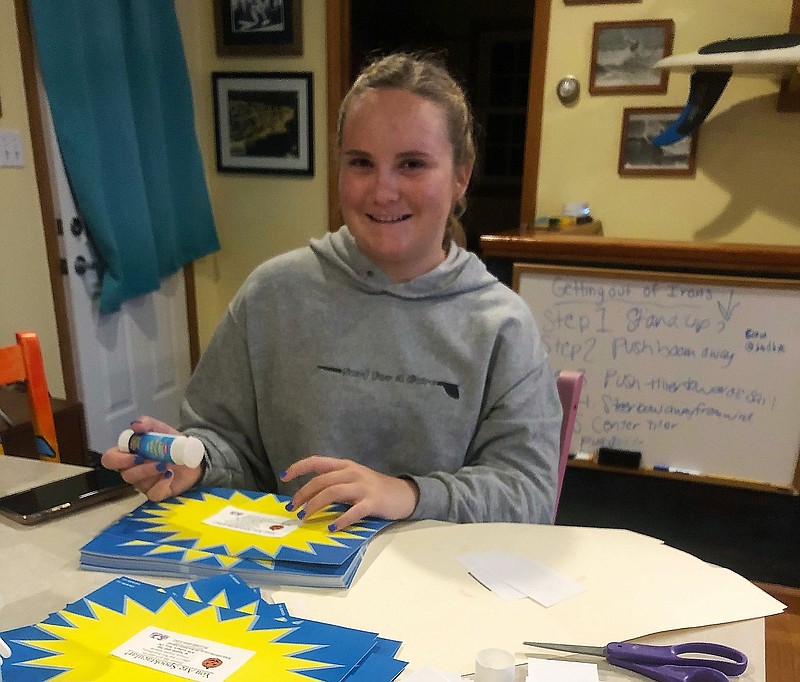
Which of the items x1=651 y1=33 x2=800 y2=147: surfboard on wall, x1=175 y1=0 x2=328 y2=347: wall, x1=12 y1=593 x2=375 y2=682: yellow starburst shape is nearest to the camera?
x1=12 y1=593 x2=375 y2=682: yellow starburst shape

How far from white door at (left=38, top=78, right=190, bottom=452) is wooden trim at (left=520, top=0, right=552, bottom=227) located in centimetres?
157

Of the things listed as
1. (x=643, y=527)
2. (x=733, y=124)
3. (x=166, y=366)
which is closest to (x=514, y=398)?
(x=643, y=527)

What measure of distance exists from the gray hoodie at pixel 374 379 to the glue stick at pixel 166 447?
12 centimetres

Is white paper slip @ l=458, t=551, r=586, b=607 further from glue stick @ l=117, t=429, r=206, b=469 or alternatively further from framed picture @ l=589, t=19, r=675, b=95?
framed picture @ l=589, t=19, r=675, b=95

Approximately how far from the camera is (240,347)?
3.66 feet

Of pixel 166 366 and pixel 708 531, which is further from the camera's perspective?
pixel 166 366

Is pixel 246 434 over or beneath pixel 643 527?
over

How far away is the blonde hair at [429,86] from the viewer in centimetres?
102

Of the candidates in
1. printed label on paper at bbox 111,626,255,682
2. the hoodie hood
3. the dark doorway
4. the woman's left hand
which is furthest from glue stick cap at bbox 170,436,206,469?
the dark doorway

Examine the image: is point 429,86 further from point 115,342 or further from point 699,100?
point 115,342

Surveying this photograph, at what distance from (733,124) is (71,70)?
7.30ft

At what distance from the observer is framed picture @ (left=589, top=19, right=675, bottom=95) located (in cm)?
234

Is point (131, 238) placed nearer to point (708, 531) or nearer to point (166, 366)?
point (166, 366)

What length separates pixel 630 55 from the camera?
2.37 meters
